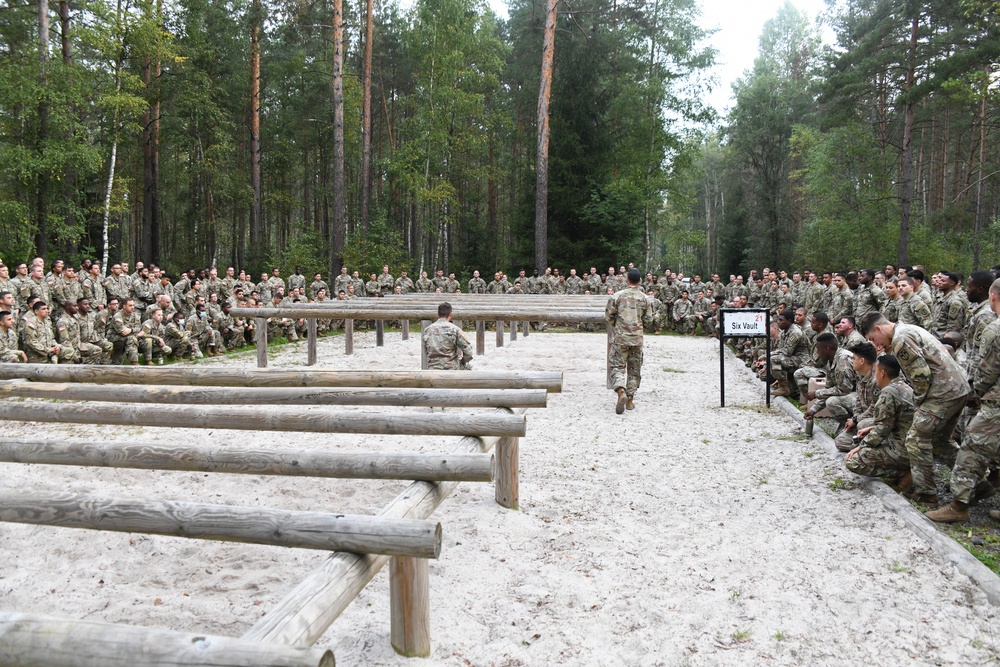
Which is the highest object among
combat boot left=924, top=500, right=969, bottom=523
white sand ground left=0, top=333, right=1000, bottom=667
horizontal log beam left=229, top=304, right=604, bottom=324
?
horizontal log beam left=229, top=304, right=604, bottom=324

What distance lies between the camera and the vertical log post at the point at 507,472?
17.3 ft

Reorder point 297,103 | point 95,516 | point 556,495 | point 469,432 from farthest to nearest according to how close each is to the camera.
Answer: point 297,103 → point 556,495 → point 469,432 → point 95,516

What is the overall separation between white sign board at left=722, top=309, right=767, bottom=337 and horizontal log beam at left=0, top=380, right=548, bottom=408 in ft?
16.1

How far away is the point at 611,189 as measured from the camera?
91.1 feet

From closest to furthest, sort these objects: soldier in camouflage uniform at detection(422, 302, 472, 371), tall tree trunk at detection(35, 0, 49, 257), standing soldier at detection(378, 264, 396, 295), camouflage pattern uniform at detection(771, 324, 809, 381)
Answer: soldier in camouflage uniform at detection(422, 302, 472, 371) < camouflage pattern uniform at detection(771, 324, 809, 381) < tall tree trunk at detection(35, 0, 49, 257) < standing soldier at detection(378, 264, 396, 295)

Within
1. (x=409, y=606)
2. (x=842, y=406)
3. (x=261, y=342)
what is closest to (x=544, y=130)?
(x=261, y=342)

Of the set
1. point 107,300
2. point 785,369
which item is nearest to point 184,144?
point 107,300

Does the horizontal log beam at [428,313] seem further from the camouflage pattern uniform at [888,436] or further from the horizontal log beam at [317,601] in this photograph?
the horizontal log beam at [317,601]

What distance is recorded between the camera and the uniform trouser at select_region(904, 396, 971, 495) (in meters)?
5.11

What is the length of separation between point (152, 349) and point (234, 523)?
11.6 m

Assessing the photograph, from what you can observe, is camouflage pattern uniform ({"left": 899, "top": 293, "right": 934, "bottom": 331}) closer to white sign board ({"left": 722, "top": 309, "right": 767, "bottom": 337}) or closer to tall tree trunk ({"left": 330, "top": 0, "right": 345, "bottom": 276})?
white sign board ({"left": 722, "top": 309, "right": 767, "bottom": 337})

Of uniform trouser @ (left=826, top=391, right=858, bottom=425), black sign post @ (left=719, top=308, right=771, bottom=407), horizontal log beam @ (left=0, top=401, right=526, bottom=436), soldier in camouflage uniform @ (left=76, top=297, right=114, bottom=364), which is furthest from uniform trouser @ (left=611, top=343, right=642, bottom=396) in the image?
soldier in camouflage uniform @ (left=76, top=297, right=114, bottom=364)

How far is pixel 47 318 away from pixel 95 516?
996 cm

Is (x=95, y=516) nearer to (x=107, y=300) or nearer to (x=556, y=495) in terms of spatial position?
(x=556, y=495)
